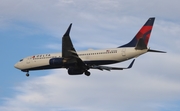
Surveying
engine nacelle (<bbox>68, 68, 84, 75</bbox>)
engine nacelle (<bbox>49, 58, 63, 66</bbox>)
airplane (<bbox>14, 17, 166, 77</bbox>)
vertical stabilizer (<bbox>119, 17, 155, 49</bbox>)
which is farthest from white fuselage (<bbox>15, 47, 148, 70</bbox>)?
vertical stabilizer (<bbox>119, 17, 155, 49</bbox>)

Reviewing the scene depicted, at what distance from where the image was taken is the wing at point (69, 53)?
6728cm

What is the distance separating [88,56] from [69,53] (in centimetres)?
409

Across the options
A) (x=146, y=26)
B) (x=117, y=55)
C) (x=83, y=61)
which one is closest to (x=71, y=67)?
(x=83, y=61)

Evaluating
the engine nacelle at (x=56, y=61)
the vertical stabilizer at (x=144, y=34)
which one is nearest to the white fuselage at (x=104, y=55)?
the engine nacelle at (x=56, y=61)

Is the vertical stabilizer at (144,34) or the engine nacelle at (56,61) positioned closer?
the engine nacelle at (56,61)

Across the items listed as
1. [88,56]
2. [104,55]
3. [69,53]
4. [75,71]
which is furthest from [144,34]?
[69,53]

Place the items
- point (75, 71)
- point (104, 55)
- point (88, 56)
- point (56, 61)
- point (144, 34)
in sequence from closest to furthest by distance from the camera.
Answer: point (104, 55) → point (56, 61) → point (88, 56) → point (144, 34) → point (75, 71)

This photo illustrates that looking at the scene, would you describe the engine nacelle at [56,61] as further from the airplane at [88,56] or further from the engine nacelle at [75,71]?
the engine nacelle at [75,71]

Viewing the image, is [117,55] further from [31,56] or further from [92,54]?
[31,56]

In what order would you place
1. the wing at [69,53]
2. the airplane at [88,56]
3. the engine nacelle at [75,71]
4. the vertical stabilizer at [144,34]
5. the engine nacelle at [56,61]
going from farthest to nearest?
the engine nacelle at [75,71], the vertical stabilizer at [144,34], the engine nacelle at [56,61], the airplane at [88,56], the wing at [69,53]

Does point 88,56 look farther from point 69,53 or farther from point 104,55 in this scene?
point 69,53

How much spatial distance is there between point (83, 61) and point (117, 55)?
5.01m

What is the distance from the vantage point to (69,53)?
7050 cm

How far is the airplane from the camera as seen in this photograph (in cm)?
7046
